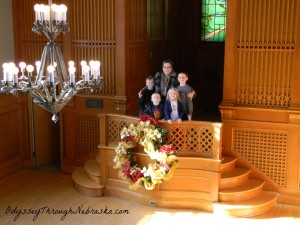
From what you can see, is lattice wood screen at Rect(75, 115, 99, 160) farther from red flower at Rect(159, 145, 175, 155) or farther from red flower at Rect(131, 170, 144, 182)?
red flower at Rect(159, 145, 175, 155)

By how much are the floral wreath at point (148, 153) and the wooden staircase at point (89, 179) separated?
2.48 feet

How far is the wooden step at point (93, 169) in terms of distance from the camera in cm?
826

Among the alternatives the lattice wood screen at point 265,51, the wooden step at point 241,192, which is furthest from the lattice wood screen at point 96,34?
the wooden step at point 241,192

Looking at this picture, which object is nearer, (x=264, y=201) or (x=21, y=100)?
(x=264, y=201)

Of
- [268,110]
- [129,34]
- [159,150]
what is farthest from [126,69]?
[268,110]

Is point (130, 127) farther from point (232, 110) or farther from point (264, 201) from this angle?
point (264, 201)

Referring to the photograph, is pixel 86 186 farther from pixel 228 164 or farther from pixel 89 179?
pixel 228 164

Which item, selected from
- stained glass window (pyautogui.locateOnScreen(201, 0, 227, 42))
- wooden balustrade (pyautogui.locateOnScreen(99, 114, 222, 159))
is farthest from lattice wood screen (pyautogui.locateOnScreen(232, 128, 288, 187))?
stained glass window (pyautogui.locateOnScreen(201, 0, 227, 42))

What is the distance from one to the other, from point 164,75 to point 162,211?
2260 millimetres

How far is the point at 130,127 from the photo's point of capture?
7555 mm

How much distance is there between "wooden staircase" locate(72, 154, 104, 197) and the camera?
8.16 metres

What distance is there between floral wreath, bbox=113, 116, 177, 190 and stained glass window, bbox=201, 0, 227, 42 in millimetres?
4623

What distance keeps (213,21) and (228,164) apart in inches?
181

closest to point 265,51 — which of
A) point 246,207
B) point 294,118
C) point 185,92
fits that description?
point 294,118
